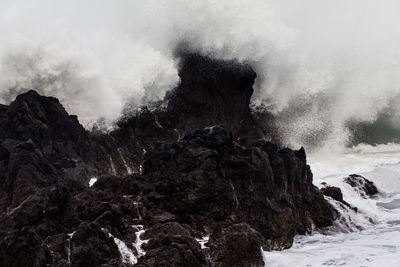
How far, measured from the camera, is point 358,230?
92.3 ft

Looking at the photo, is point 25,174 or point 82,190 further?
point 25,174

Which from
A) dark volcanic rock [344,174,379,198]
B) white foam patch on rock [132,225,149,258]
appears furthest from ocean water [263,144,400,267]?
white foam patch on rock [132,225,149,258]

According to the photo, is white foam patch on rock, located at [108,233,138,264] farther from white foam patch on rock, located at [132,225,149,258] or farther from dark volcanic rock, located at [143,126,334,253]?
dark volcanic rock, located at [143,126,334,253]

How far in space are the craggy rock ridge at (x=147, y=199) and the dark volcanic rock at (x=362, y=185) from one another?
451 inches

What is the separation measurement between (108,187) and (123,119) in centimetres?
2150

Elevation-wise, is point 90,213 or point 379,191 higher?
point 379,191

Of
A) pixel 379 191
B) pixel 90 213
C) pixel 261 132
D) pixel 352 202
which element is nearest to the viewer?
pixel 90 213

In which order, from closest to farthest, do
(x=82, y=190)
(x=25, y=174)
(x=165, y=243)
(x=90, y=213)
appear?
(x=165, y=243) < (x=90, y=213) < (x=82, y=190) < (x=25, y=174)

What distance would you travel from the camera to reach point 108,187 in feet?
75.8

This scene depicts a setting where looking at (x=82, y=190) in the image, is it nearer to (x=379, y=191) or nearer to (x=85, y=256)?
(x=85, y=256)

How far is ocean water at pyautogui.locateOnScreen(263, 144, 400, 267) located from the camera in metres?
18.5

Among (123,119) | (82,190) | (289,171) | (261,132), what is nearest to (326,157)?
(261,132)

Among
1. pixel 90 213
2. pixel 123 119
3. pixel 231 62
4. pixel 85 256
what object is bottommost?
pixel 85 256

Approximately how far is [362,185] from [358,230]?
1455 cm
